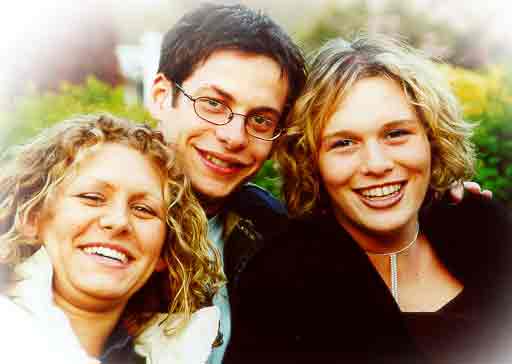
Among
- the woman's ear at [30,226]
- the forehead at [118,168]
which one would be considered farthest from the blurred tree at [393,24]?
the woman's ear at [30,226]

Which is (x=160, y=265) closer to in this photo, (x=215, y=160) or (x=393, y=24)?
(x=215, y=160)

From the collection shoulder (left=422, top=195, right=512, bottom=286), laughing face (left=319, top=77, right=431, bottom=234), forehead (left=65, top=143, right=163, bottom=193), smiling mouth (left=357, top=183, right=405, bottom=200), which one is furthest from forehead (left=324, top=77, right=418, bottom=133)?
forehead (left=65, top=143, right=163, bottom=193)

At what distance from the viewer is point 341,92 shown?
1651 mm

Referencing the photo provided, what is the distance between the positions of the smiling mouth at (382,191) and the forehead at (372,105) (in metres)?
0.19

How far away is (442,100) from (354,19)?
426 millimetres

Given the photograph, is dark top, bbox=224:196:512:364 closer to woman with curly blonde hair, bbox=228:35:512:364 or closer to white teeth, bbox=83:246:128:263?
woman with curly blonde hair, bbox=228:35:512:364

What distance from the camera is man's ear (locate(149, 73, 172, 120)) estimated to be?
174 cm

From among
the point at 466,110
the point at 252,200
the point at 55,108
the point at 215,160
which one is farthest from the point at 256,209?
the point at 466,110

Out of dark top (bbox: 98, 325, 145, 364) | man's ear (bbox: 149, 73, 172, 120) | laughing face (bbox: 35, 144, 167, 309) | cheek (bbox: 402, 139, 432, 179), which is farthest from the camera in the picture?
man's ear (bbox: 149, 73, 172, 120)

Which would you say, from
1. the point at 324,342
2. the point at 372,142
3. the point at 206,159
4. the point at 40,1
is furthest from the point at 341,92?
the point at 40,1

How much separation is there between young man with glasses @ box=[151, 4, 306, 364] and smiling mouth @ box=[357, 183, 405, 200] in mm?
345

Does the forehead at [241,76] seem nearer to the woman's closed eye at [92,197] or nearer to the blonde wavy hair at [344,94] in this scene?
the blonde wavy hair at [344,94]

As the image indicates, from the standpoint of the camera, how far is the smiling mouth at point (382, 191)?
1.63 meters

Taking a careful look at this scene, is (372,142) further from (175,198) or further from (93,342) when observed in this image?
(93,342)
